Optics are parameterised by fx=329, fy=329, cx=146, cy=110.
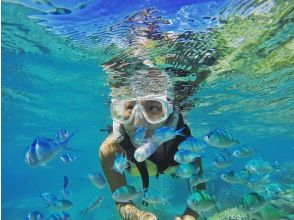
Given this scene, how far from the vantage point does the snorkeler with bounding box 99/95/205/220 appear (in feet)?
21.5

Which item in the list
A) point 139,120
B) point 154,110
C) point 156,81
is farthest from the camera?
point 156,81

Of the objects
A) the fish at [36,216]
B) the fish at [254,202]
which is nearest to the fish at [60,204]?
the fish at [36,216]

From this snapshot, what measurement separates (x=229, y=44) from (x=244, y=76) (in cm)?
543

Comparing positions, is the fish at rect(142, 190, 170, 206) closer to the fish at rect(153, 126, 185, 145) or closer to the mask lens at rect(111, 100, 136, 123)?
the fish at rect(153, 126, 185, 145)

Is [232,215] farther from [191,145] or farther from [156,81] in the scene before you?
[191,145]

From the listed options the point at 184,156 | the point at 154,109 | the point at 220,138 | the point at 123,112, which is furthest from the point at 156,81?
the point at 184,156

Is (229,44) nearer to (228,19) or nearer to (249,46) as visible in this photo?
(249,46)

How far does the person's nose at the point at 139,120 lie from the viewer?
24.0 feet

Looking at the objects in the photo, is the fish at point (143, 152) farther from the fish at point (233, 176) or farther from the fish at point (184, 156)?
the fish at point (233, 176)

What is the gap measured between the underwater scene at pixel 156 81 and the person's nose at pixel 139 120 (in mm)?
29

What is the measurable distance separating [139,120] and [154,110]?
65 centimetres

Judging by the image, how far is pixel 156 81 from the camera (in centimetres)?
1390

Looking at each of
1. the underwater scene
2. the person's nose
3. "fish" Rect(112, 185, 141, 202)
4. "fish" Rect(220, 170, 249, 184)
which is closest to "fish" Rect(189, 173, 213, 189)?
the underwater scene

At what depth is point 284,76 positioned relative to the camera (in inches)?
693
